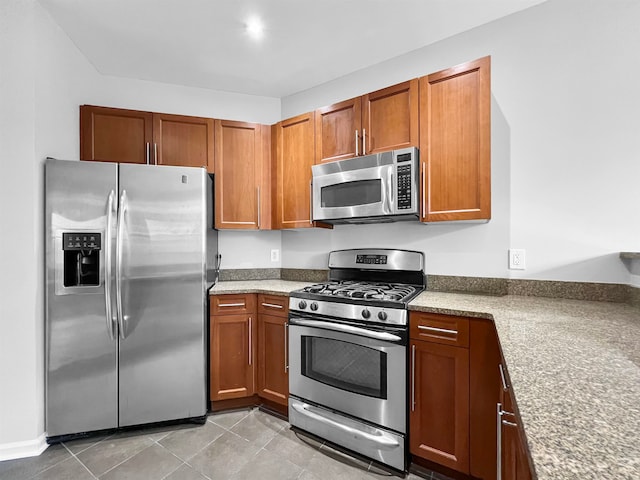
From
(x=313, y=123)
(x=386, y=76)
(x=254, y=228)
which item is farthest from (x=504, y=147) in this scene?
(x=254, y=228)

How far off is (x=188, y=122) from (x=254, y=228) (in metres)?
1.00

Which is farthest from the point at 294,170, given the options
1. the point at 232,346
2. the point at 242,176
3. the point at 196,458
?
the point at 196,458

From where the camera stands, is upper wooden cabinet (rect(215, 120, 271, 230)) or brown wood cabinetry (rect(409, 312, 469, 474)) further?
upper wooden cabinet (rect(215, 120, 271, 230))

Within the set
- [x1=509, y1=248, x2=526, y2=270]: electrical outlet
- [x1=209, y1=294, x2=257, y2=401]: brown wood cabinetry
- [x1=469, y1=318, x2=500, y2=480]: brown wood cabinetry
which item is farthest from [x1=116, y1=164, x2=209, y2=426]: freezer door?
[x1=509, y1=248, x2=526, y2=270]: electrical outlet

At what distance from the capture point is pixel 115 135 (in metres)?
2.41

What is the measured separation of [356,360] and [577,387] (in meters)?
1.28

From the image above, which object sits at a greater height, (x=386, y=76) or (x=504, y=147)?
(x=386, y=76)

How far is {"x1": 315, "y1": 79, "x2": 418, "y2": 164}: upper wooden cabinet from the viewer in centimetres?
202

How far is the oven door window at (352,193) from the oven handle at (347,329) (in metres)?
0.81

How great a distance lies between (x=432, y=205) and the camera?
6.35 ft

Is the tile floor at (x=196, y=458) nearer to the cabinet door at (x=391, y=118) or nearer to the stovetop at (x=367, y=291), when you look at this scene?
the stovetop at (x=367, y=291)

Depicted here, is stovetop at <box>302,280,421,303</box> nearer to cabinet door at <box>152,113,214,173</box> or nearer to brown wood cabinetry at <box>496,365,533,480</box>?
brown wood cabinetry at <box>496,365,533,480</box>

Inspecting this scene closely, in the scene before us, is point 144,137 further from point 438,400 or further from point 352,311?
point 438,400

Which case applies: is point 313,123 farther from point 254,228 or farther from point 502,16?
point 502,16
